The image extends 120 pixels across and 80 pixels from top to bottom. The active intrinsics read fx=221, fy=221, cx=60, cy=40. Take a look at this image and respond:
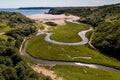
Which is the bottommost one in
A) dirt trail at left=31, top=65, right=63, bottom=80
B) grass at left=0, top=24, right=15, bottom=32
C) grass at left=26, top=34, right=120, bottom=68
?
grass at left=0, top=24, right=15, bottom=32

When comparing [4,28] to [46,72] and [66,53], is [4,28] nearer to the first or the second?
[66,53]

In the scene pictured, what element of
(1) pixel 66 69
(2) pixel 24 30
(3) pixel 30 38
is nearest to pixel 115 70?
(1) pixel 66 69

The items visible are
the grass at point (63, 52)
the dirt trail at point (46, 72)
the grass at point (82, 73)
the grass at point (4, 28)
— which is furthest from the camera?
the grass at point (4, 28)

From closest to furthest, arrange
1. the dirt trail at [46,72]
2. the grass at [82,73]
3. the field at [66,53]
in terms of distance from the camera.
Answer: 1. the dirt trail at [46,72]
2. the grass at [82,73]
3. the field at [66,53]

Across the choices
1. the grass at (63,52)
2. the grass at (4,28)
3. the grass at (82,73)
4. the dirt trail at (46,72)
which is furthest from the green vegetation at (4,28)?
the grass at (82,73)

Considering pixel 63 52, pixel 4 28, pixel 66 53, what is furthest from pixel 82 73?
pixel 4 28

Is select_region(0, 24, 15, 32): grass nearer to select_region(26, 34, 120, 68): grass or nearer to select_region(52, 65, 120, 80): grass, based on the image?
select_region(26, 34, 120, 68): grass

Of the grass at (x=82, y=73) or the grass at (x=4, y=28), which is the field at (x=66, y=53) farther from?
the grass at (x=4, y=28)

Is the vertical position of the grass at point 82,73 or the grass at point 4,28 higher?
the grass at point 82,73

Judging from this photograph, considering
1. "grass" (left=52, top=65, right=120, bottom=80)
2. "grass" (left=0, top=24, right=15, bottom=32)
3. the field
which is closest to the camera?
"grass" (left=52, top=65, right=120, bottom=80)

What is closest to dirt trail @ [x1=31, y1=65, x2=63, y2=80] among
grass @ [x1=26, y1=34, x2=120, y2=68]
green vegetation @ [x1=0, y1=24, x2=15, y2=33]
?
grass @ [x1=26, y1=34, x2=120, y2=68]
